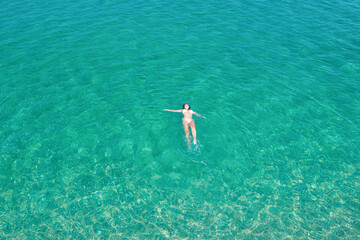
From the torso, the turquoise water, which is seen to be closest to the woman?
the torso

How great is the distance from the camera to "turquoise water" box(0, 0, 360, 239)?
647 inches

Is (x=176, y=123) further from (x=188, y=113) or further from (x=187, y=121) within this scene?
(x=188, y=113)

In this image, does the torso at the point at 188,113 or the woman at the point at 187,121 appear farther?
the torso at the point at 188,113

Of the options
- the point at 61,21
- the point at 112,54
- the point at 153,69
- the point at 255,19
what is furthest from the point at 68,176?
the point at 255,19

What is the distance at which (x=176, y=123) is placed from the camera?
22266mm

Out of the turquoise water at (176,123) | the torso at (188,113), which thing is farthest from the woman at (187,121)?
the turquoise water at (176,123)

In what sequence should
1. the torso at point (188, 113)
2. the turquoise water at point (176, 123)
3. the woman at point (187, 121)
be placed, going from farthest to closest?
the torso at point (188, 113) → the woman at point (187, 121) → the turquoise water at point (176, 123)

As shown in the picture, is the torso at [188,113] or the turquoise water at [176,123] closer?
the turquoise water at [176,123]

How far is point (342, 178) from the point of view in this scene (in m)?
18.6

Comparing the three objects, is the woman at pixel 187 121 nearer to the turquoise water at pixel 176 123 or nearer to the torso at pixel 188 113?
the torso at pixel 188 113

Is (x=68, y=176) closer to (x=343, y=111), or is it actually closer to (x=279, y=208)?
(x=279, y=208)

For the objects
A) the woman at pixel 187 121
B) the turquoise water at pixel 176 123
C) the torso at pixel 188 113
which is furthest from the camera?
the torso at pixel 188 113

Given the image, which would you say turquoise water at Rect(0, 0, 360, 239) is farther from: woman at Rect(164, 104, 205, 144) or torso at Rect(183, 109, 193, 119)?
torso at Rect(183, 109, 193, 119)

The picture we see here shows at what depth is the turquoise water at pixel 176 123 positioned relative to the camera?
16.4 meters
